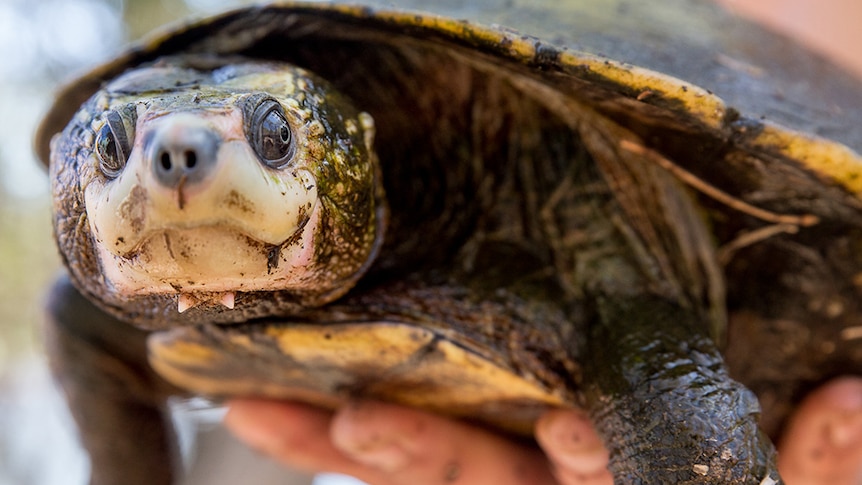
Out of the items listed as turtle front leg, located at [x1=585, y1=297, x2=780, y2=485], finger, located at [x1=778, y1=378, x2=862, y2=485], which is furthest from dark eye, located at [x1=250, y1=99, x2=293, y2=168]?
finger, located at [x1=778, y1=378, x2=862, y2=485]

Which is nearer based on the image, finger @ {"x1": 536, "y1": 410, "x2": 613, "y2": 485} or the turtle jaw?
the turtle jaw

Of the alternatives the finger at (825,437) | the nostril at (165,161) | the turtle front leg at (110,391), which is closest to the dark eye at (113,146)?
the nostril at (165,161)

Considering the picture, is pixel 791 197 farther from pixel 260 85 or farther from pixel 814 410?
pixel 260 85

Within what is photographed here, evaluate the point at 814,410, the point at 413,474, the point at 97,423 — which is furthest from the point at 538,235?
the point at 97,423

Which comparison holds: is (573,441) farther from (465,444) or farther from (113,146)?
(113,146)

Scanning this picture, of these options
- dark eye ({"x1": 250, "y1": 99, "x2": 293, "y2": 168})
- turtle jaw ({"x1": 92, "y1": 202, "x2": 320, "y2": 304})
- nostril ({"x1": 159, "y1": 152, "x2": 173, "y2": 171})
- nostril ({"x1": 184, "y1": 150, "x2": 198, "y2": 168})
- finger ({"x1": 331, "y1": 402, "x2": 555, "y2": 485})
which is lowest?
finger ({"x1": 331, "y1": 402, "x2": 555, "y2": 485})

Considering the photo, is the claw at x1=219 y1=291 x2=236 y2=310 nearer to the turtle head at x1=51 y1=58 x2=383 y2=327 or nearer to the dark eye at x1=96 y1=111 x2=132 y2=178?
the turtle head at x1=51 y1=58 x2=383 y2=327

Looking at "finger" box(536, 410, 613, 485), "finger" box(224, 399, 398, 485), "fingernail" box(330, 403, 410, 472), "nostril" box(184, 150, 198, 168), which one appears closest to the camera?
"nostril" box(184, 150, 198, 168)

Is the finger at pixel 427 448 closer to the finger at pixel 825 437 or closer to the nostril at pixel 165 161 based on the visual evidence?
the finger at pixel 825 437
